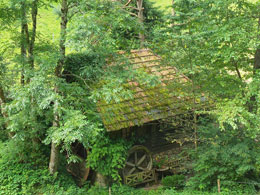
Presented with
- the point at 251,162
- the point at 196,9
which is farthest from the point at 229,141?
the point at 196,9

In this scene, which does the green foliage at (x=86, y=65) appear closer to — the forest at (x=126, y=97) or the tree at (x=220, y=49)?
the forest at (x=126, y=97)

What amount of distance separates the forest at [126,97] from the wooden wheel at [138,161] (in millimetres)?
38

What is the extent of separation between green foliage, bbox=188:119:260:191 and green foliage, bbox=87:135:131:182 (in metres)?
2.40

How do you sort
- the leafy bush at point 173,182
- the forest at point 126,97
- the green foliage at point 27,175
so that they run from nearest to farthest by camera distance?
1. the forest at point 126,97
2. the green foliage at point 27,175
3. the leafy bush at point 173,182

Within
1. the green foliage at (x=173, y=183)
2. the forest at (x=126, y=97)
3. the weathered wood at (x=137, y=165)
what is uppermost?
the forest at (x=126, y=97)

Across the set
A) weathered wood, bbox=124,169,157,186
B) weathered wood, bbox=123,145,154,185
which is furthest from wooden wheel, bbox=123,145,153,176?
weathered wood, bbox=124,169,157,186

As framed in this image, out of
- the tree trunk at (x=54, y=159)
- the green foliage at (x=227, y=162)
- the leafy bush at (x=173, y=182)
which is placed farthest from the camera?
the leafy bush at (x=173, y=182)

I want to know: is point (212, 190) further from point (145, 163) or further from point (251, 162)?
point (145, 163)

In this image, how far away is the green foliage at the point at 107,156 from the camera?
8.39 m

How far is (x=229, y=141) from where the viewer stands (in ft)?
26.1

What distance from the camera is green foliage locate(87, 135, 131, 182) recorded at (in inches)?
330

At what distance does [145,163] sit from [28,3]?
22.1ft

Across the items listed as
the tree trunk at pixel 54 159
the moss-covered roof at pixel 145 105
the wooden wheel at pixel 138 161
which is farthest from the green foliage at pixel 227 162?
the tree trunk at pixel 54 159

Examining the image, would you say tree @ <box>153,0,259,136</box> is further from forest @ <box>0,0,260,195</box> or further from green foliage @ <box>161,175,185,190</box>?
green foliage @ <box>161,175,185,190</box>
